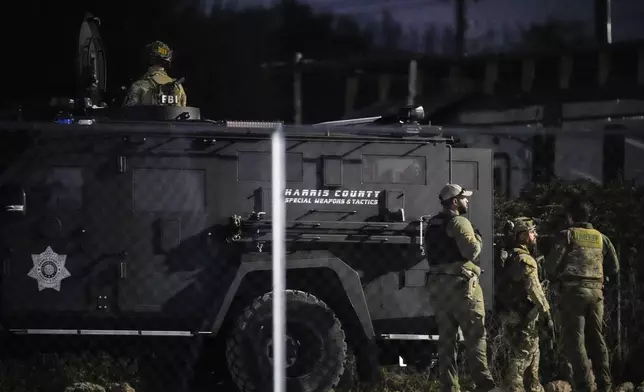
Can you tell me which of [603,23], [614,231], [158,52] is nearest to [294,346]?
[158,52]

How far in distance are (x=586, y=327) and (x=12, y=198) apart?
3750mm

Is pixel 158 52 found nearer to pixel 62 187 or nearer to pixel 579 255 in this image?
pixel 62 187

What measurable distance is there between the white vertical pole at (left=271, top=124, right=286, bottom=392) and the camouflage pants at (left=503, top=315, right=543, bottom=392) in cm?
145

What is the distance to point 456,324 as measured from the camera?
240 inches

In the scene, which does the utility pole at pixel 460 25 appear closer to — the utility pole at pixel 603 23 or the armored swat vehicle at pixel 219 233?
the utility pole at pixel 603 23

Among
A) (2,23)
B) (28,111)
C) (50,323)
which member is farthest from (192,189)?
(2,23)

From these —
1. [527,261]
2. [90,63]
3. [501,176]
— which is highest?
[90,63]

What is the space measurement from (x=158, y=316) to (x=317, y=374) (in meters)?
1.05

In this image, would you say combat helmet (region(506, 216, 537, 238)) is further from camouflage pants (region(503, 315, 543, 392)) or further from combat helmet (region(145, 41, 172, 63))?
combat helmet (region(145, 41, 172, 63))

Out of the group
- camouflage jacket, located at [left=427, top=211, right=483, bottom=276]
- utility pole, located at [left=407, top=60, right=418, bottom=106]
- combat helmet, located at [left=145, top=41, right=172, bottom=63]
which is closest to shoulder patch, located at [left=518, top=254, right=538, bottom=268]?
camouflage jacket, located at [left=427, top=211, right=483, bottom=276]

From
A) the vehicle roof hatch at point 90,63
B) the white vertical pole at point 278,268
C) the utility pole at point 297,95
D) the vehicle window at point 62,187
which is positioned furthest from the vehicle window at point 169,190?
the utility pole at point 297,95

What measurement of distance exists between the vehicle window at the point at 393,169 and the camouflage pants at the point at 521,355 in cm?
109

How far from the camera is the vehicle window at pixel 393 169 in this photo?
6.47 m

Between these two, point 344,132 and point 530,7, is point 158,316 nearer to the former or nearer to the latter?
point 344,132
